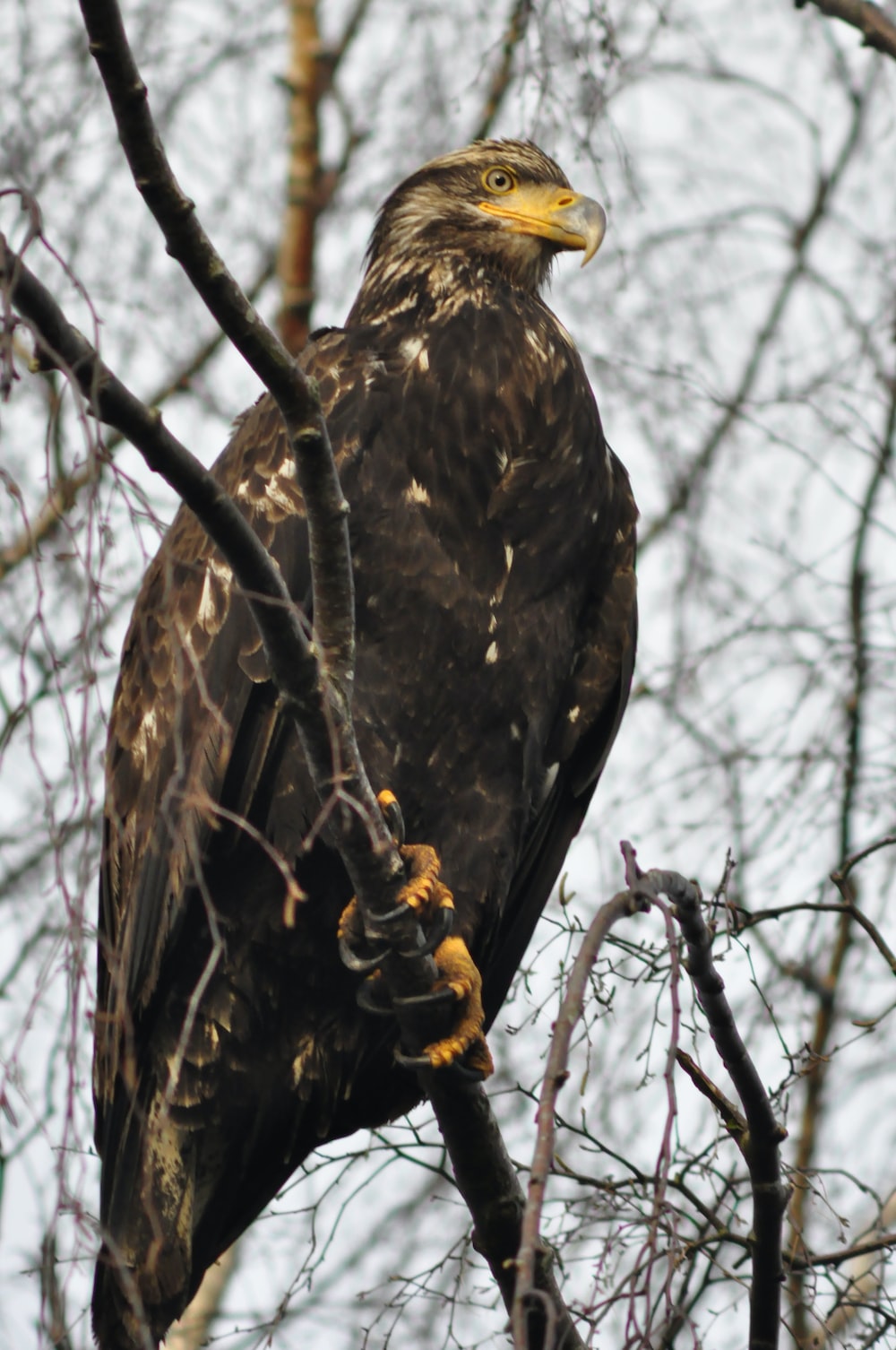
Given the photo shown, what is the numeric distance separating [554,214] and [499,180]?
0.28m

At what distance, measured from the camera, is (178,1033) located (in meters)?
4.05

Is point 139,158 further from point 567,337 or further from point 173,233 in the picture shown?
point 567,337

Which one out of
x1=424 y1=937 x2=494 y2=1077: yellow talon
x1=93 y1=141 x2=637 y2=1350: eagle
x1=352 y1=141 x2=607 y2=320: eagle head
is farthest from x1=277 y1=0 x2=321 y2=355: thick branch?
x1=424 y1=937 x2=494 y2=1077: yellow talon

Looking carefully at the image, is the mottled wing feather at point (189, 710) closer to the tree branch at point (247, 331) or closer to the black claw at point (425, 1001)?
the black claw at point (425, 1001)

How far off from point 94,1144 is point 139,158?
2.79 metres

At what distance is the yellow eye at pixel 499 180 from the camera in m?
4.89

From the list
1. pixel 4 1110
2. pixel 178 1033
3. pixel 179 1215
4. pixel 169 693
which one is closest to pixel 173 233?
pixel 4 1110

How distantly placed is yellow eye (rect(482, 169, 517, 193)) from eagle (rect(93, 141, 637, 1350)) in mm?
555

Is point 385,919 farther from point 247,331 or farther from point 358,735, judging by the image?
point 247,331

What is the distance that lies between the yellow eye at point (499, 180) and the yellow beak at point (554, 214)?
0.09 ft

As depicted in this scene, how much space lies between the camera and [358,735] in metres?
3.93

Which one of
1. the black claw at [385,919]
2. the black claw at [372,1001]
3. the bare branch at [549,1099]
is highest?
the black claw at [372,1001]

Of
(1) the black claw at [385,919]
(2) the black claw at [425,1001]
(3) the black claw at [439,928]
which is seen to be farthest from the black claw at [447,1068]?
(1) the black claw at [385,919]

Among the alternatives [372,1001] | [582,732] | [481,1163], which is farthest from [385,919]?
[582,732]
